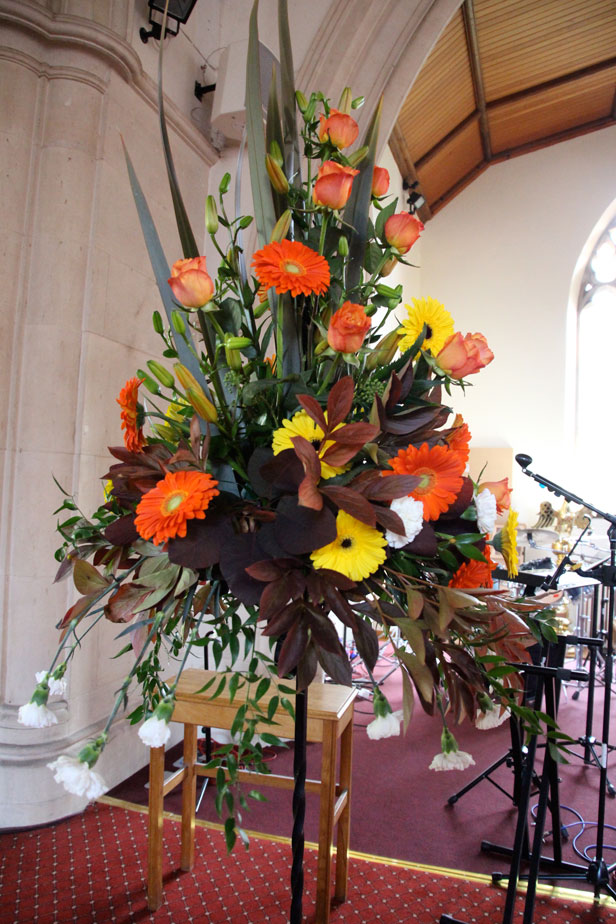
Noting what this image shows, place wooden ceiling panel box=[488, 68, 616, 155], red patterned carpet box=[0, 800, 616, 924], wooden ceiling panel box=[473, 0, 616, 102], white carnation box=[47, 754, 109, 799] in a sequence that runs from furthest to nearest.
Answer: wooden ceiling panel box=[488, 68, 616, 155]
wooden ceiling panel box=[473, 0, 616, 102]
red patterned carpet box=[0, 800, 616, 924]
white carnation box=[47, 754, 109, 799]

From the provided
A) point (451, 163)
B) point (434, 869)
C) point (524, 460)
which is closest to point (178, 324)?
point (524, 460)

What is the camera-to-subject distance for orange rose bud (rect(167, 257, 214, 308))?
0.62 meters

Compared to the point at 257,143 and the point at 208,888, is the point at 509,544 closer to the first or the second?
the point at 257,143

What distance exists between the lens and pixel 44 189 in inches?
92.6

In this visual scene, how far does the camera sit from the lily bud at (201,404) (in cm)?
61

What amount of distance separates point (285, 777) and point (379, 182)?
1.57 m

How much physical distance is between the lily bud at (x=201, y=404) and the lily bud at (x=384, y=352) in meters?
0.18

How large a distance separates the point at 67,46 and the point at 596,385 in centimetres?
704

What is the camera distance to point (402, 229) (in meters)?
0.71

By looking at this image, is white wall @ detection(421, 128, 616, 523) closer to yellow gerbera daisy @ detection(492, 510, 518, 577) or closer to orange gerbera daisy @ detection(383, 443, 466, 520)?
yellow gerbera daisy @ detection(492, 510, 518, 577)

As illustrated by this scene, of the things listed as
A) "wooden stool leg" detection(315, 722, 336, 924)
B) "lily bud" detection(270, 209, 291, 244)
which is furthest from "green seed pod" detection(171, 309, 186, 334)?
"wooden stool leg" detection(315, 722, 336, 924)

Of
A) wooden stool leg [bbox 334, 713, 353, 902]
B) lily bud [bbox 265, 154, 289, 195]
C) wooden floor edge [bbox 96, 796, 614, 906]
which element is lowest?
wooden floor edge [bbox 96, 796, 614, 906]

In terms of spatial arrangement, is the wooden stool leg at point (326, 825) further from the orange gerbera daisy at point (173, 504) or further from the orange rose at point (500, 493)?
the orange gerbera daisy at point (173, 504)

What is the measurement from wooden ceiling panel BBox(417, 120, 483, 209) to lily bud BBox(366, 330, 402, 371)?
6802mm
